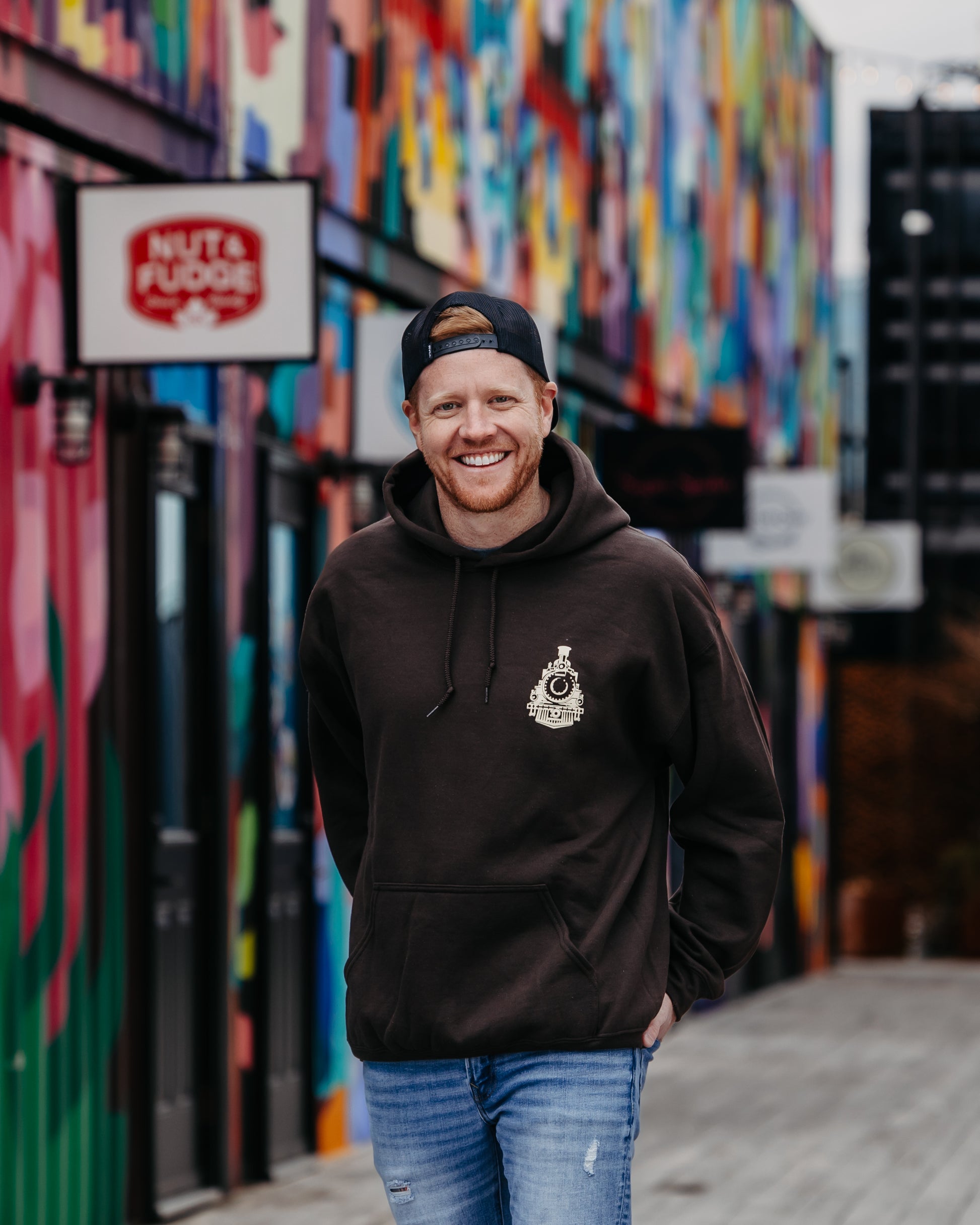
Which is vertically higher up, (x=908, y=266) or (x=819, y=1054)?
(x=908, y=266)

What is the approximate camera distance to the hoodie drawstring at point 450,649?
2.75 meters

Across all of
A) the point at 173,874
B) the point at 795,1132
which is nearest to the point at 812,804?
the point at 795,1132

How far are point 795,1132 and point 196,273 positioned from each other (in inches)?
179

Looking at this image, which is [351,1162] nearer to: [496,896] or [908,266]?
[496,896]

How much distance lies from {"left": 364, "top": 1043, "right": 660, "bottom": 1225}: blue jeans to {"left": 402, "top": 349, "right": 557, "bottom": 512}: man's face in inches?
27.9

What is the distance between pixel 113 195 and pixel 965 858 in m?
13.8

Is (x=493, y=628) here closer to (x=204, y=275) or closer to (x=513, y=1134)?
(x=513, y=1134)

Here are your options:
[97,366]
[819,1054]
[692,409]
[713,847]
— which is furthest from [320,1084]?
[692,409]

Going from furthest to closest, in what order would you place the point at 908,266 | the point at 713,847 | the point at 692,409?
1. the point at 908,266
2. the point at 692,409
3. the point at 713,847

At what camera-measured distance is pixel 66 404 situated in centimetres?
600

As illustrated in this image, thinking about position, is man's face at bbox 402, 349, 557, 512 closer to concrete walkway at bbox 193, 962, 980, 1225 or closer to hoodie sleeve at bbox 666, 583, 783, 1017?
hoodie sleeve at bbox 666, 583, 783, 1017

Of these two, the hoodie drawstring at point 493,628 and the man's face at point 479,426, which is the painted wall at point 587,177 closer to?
the man's face at point 479,426

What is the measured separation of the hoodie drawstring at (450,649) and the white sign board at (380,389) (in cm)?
539

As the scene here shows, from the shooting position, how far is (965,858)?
18.6m
